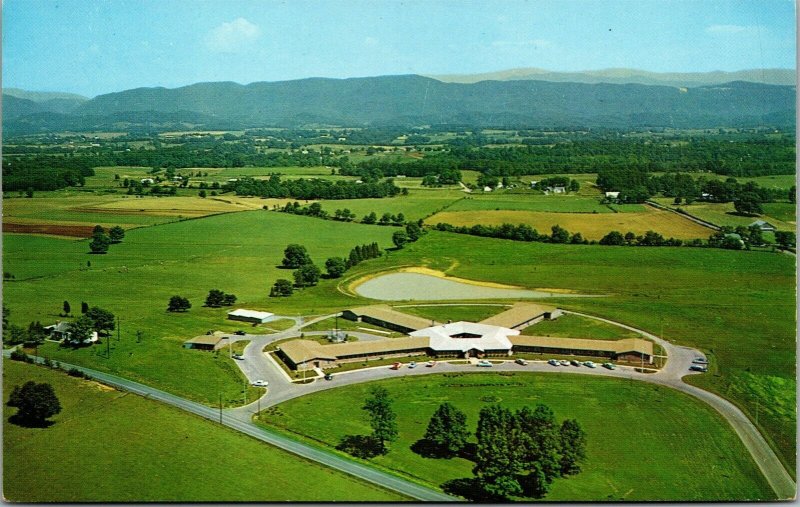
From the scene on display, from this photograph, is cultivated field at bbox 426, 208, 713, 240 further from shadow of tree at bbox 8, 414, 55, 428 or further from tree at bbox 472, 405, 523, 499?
shadow of tree at bbox 8, 414, 55, 428

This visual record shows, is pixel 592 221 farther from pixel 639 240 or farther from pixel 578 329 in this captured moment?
pixel 578 329

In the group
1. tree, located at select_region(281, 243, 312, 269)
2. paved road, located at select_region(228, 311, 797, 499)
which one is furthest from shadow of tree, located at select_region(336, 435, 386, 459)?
tree, located at select_region(281, 243, 312, 269)

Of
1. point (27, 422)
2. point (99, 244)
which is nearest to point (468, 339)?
point (27, 422)

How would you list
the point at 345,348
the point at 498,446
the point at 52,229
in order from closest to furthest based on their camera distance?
1. the point at 498,446
2. the point at 345,348
3. the point at 52,229

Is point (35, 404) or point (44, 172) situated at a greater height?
point (44, 172)

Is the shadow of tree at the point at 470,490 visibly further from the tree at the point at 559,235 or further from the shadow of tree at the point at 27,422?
the tree at the point at 559,235

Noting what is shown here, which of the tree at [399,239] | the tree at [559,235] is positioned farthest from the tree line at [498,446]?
the tree at [559,235]

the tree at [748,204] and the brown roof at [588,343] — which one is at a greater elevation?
the tree at [748,204]
